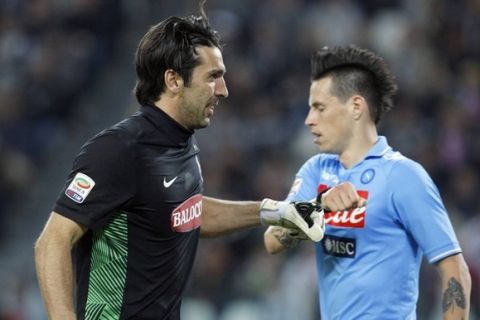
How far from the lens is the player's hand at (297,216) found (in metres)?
4.75

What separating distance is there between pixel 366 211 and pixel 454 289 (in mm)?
546

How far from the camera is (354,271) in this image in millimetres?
4859

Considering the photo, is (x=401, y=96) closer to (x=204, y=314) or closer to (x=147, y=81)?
(x=204, y=314)

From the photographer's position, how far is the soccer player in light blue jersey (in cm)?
465

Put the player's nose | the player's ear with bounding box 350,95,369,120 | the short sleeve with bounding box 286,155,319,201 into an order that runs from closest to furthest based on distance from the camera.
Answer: the player's nose, the player's ear with bounding box 350,95,369,120, the short sleeve with bounding box 286,155,319,201

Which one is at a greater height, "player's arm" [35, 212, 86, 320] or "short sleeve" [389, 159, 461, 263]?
"short sleeve" [389, 159, 461, 263]

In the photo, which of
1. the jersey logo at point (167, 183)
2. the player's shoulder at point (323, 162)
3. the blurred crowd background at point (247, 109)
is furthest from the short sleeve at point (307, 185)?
the blurred crowd background at point (247, 109)

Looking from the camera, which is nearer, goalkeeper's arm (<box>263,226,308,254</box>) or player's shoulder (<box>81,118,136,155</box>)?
player's shoulder (<box>81,118,136,155</box>)

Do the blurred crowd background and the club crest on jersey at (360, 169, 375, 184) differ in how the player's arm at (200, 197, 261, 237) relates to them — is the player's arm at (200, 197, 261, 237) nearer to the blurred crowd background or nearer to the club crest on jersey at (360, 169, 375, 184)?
the club crest on jersey at (360, 169, 375, 184)

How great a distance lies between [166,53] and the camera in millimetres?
4648

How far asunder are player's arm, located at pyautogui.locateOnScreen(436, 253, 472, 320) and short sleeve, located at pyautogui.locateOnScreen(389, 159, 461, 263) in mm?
48

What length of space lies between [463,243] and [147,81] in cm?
481

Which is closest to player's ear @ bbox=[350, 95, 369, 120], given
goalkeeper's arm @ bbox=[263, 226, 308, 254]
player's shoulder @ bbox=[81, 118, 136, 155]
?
goalkeeper's arm @ bbox=[263, 226, 308, 254]

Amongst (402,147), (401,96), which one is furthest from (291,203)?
(401,96)
